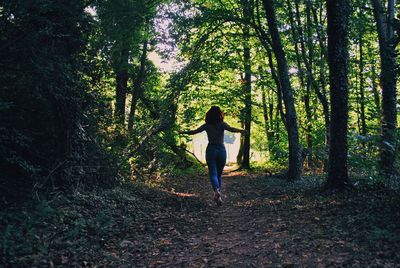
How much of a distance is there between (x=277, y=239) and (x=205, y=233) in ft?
5.02

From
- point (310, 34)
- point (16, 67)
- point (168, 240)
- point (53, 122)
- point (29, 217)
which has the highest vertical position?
point (310, 34)

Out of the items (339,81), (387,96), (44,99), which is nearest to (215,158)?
(339,81)

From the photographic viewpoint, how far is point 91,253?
16.3ft

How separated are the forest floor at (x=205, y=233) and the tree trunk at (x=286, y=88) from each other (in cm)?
451

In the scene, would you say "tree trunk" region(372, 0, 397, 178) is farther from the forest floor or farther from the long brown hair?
the long brown hair

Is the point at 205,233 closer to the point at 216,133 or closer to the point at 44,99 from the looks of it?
the point at 216,133

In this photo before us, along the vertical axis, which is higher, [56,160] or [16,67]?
[16,67]

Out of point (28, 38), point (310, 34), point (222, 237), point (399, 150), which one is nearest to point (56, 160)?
point (28, 38)

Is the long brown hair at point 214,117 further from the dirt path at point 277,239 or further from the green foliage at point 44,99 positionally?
the green foliage at point 44,99

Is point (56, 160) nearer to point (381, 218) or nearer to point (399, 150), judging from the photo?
point (381, 218)

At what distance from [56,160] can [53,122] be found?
2.62 ft

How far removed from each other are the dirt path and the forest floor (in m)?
0.01

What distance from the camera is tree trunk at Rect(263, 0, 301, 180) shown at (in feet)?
40.0

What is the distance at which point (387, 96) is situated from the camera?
9.73 metres
